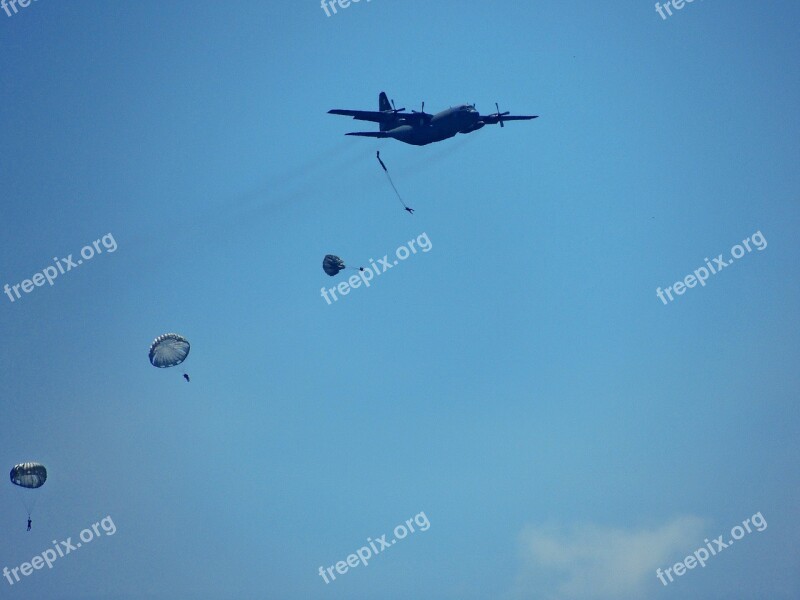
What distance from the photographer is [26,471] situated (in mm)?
52594

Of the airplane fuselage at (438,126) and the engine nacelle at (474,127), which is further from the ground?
the airplane fuselage at (438,126)

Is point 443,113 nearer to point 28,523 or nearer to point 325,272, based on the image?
point 325,272

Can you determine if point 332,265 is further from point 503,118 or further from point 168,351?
point 503,118

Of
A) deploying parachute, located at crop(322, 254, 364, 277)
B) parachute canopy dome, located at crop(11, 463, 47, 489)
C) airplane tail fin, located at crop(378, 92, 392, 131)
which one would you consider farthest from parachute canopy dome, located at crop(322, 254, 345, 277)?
parachute canopy dome, located at crop(11, 463, 47, 489)

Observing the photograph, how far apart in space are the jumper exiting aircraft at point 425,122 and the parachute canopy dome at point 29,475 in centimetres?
4095

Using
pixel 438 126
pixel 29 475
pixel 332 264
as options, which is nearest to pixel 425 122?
pixel 438 126

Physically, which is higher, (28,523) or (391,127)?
(391,127)

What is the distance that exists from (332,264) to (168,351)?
53.4 feet

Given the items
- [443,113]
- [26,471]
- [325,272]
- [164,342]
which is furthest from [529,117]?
[26,471]

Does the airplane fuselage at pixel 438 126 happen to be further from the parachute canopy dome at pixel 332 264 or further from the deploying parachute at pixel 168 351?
the deploying parachute at pixel 168 351

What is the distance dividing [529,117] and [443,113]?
10.5m

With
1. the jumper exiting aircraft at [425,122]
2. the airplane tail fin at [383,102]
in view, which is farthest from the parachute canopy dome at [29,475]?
the airplane tail fin at [383,102]

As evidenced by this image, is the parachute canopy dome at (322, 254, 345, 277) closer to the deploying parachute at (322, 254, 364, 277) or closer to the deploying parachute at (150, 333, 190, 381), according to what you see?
the deploying parachute at (322, 254, 364, 277)

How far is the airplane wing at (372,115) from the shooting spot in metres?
53.5
